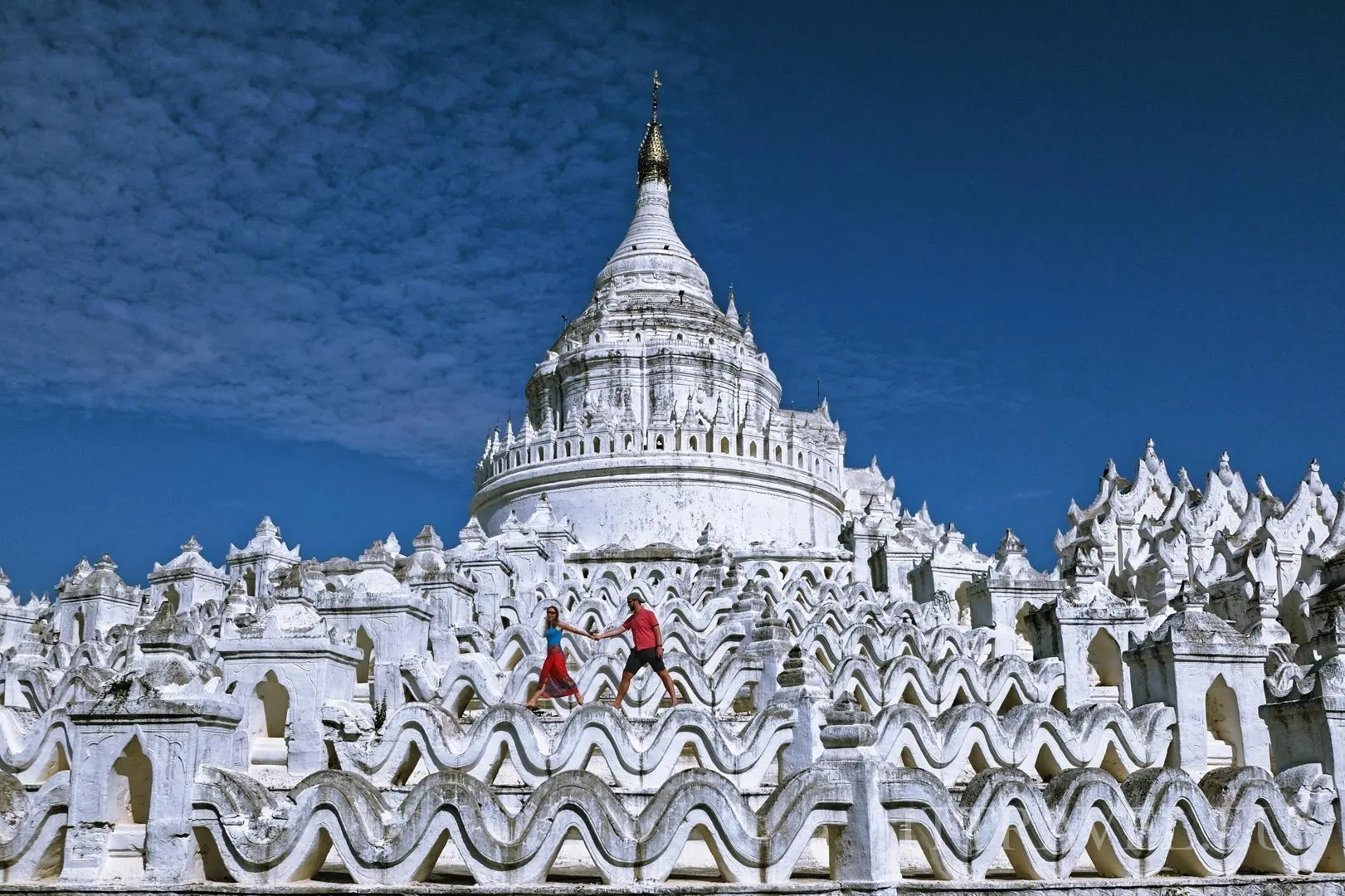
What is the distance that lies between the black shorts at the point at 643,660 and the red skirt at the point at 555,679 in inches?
26.5

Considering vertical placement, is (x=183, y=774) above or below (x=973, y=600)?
below

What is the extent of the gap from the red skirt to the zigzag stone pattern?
0.37 m

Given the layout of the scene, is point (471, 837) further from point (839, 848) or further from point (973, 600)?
point (973, 600)

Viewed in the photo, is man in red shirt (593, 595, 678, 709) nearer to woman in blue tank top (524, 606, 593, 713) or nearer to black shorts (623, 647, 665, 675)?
black shorts (623, 647, 665, 675)

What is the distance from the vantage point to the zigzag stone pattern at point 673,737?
28.1 feet

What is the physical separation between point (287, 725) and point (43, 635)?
58.5ft

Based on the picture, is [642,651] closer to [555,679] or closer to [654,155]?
[555,679]

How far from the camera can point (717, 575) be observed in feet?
83.1

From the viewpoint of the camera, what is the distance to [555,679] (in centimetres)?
1359

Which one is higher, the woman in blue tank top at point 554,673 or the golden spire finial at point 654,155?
the golden spire finial at point 654,155

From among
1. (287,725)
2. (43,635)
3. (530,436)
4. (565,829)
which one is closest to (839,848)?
(565,829)

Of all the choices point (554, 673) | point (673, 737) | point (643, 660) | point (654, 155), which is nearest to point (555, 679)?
point (554, 673)

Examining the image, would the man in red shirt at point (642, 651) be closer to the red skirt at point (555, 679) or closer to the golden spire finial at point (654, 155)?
the red skirt at point (555, 679)

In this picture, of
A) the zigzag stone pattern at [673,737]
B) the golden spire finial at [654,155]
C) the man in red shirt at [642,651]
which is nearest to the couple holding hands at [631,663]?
the man in red shirt at [642,651]
